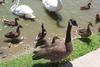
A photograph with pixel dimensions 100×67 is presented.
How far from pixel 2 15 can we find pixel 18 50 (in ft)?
9.81

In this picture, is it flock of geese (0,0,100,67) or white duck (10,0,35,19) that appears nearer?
flock of geese (0,0,100,67)

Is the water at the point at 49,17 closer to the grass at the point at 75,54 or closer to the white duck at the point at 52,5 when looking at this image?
the white duck at the point at 52,5

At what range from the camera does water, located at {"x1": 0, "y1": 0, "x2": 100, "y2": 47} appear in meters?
11.7

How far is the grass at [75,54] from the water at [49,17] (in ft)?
4.98

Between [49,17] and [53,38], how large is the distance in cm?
349

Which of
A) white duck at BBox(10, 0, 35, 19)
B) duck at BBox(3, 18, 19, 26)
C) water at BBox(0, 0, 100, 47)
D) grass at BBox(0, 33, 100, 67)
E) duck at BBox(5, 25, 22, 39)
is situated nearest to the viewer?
grass at BBox(0, 33, 100, 67)

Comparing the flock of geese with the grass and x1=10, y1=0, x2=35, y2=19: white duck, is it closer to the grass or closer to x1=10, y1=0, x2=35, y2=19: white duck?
x1=10, y1=0, x2=35, y2=19: white duck

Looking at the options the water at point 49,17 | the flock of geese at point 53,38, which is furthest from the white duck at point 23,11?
the water at point 49,17

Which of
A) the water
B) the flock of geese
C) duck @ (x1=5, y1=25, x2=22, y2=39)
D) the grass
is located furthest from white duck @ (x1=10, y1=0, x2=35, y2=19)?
the grass

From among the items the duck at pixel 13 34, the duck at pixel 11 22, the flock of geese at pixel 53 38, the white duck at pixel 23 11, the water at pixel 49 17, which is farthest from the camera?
the white duck at pixel 23 11

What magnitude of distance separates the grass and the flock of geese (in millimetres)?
408

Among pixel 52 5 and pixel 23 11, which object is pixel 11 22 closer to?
pixel 23 11

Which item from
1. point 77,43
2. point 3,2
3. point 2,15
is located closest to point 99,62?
point 77,43

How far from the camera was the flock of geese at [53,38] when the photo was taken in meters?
7.71
